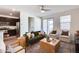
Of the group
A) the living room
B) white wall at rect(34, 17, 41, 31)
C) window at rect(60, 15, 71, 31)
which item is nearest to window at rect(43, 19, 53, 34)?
the living room

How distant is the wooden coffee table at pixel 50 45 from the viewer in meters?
1.96

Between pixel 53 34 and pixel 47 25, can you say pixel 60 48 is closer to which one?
pixel 53 34

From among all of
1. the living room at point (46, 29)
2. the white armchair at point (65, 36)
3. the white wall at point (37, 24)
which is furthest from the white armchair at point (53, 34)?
the white wall at point (37, 24)

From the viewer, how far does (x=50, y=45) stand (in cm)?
196

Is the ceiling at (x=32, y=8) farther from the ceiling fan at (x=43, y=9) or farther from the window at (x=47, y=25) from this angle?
the window at (x=47, y=25)

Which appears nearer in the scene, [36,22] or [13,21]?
[13,21]

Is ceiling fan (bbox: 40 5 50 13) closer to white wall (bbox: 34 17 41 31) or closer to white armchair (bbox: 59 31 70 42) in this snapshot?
white wall (bbox: 34 17 41 31)

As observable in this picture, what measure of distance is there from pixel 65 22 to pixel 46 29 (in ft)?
1.45
